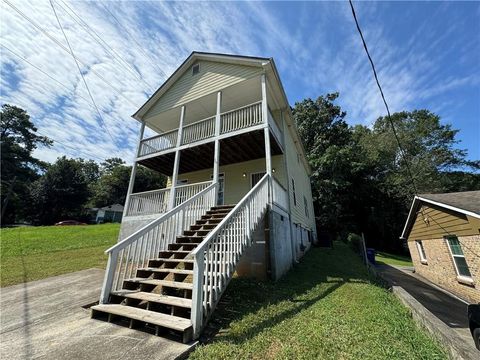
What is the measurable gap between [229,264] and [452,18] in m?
9.49

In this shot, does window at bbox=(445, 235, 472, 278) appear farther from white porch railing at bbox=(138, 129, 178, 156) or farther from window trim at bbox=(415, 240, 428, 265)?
white porch railing at bbox=(138, 129, 178, 156)

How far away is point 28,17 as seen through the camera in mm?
6215

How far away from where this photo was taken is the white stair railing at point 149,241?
173 inches

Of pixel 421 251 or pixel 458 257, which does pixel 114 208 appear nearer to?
pixel 421 251

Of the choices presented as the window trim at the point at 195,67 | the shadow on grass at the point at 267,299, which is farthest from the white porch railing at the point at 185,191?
the window trim at the point at 195,67

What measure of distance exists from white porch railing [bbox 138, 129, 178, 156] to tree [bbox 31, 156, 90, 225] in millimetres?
34563

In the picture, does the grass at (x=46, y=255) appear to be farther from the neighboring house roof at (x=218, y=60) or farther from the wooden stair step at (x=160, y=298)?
the neighboring house roof at (x=218, y=60)

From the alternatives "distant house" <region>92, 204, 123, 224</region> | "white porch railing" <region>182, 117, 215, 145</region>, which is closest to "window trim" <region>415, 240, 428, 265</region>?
"white porch railing" <region>182, 117, 215, 145</region>

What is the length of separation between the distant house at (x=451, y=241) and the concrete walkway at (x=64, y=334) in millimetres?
11083

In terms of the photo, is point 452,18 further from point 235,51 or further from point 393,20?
point 235,51

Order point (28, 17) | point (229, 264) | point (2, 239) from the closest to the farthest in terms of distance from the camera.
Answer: point (229, 264), point (28, 17), point (2, 239)

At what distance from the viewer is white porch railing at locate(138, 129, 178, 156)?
35.8ft

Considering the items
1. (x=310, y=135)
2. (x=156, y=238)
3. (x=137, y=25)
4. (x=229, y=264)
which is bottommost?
(x=229, y=264)

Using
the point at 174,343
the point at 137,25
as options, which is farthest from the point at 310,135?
the point at 174,343
